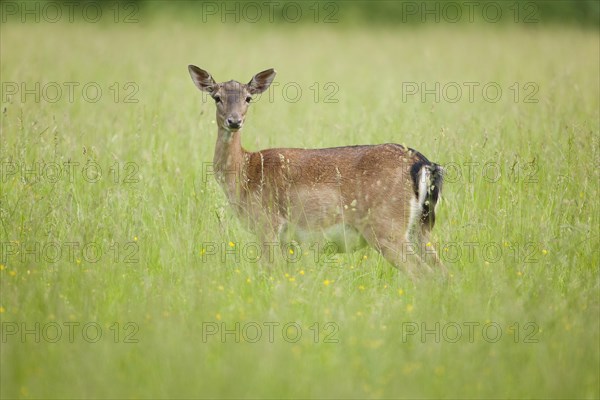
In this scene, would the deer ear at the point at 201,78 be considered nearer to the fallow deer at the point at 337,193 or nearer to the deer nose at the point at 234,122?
the fallow deer at the point at 337,193

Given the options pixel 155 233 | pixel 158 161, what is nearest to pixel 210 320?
pixel 155 233

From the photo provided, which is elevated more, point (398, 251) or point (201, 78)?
point (201, 78)

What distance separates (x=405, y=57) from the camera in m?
16.9

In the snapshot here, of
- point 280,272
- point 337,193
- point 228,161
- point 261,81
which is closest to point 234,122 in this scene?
point 228,161

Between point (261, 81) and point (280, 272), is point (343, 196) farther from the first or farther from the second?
point (261, 81)

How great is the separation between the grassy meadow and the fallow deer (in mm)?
205

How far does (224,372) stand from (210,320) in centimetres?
75

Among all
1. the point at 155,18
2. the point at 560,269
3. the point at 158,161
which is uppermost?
the point at 155,18

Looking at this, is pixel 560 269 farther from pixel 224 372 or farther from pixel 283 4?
pixel 283 4

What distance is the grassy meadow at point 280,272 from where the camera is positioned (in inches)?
170

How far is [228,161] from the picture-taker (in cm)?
684

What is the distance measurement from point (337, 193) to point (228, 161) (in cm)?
106

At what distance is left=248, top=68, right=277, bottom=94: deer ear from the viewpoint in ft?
23.4

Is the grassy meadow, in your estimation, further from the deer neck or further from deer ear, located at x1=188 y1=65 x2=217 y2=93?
deer ear, located at x1=188 y1=65 x2=217 y2=93
